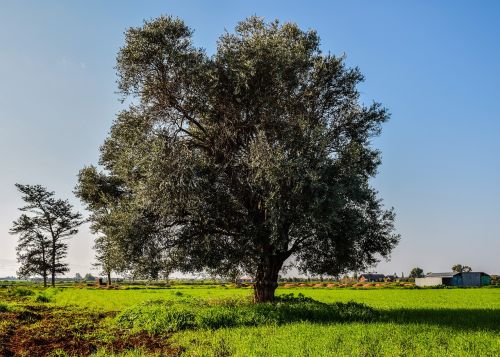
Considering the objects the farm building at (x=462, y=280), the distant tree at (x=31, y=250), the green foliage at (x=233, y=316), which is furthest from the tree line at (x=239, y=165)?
the farm building at (x=462, y=280)

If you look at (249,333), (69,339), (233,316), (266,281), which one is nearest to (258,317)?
(233,316)

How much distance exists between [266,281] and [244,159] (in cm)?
899

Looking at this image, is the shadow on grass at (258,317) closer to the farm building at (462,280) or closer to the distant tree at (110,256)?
the distant tree at (110,256)

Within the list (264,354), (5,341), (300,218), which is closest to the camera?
(264,354)

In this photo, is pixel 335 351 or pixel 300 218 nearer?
pixel 335 351

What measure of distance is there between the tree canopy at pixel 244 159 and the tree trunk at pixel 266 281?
100 mm

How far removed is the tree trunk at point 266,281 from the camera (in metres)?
31.2

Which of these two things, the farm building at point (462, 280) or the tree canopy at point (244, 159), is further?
the farm building at point (462, 280)

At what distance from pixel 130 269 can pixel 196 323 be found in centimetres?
749

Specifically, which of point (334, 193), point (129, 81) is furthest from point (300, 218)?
point (129, 81)

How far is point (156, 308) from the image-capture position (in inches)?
1053

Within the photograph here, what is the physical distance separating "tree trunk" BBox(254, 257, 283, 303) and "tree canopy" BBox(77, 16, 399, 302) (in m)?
0.10

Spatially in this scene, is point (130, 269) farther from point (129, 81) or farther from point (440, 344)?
point (440, 344)

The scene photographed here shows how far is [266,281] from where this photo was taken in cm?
3131
